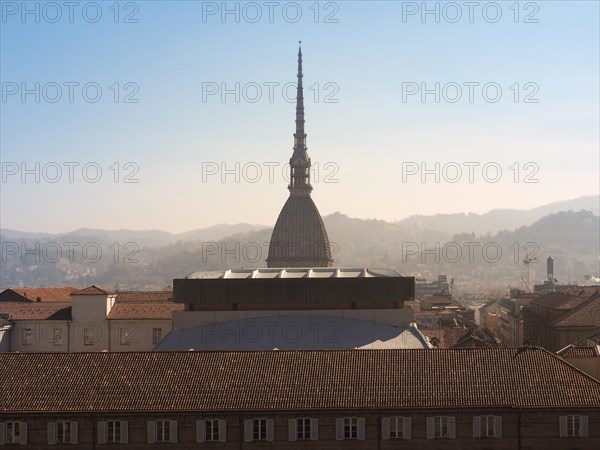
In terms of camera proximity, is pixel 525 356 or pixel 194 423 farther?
pixel 525 356

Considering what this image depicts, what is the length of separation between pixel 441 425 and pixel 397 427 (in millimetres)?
2048

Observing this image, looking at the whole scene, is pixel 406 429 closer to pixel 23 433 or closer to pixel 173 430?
pixel 173 430

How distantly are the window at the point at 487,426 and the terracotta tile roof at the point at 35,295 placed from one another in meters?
66.3

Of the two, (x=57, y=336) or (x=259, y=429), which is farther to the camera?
(x=57, y=336)

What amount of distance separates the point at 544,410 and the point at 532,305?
8861 centimetres

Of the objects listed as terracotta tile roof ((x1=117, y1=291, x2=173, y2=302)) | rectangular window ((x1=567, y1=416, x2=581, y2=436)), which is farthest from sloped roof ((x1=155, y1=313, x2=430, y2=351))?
terracotta tile roof ((x1=117, y1=291, x2=173, y2=302))

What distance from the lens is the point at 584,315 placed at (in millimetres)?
108750

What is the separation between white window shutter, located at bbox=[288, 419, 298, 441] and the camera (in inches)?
2005

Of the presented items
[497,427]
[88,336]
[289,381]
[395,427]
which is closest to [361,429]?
[395,427]

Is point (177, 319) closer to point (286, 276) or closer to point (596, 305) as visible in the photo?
point (286, 276)

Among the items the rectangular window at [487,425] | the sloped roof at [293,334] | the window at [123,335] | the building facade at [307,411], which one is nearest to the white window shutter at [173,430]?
the building facade at [307,411]

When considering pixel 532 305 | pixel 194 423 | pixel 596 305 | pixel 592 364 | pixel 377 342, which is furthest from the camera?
pixel 532 305

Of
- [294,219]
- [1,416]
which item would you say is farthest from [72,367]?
[294,219]

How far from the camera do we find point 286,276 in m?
84.1
